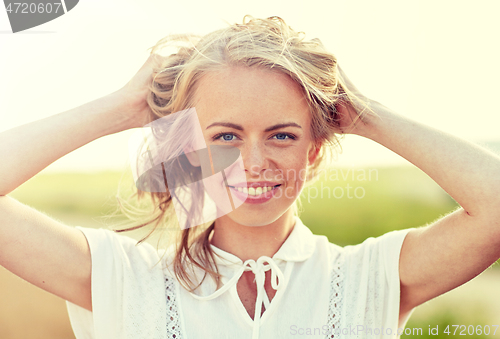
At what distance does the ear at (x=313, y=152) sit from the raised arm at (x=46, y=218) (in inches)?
28.2

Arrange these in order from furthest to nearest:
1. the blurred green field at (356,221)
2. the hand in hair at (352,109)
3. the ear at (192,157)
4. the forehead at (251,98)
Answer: the blurred green field at (356,221) < the ear at (192,157) < the hand in hair at (352,109) < the forehead at (251,98)

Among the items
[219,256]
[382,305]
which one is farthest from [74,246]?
[382,305]

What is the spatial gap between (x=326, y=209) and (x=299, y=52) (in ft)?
12.4

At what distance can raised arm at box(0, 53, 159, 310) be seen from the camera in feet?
4.19

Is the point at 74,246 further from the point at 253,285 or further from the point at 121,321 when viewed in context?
the point at 253,285

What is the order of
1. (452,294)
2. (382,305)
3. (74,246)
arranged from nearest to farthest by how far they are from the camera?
(74,246) → (382,305) → (452,294)

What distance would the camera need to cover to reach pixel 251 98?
54.9 inches

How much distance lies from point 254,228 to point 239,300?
25 centimetres

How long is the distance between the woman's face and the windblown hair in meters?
0.04

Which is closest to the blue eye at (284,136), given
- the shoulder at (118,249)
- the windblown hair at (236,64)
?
the windblown hair at (236,64)

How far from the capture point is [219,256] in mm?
1541

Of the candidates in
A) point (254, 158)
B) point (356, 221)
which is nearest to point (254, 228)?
point (254, 158)

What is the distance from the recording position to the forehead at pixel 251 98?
139cm

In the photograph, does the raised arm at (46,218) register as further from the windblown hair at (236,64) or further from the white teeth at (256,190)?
the white teeth at (256,190)
